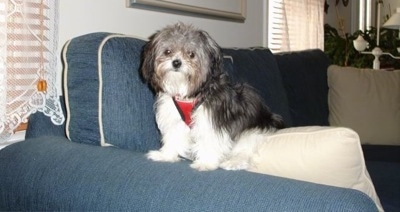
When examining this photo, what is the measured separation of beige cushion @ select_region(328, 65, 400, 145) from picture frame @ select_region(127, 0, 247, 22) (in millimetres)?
743

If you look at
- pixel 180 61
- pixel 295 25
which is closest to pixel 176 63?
pixel 180 61

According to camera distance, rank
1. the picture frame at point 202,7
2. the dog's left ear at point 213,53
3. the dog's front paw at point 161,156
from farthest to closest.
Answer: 1. the picture frame at point 202,7
2. the dog's left ear at point 213,53
3. the dog's front paw at point 161,156

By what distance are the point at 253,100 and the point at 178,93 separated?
0.35 m

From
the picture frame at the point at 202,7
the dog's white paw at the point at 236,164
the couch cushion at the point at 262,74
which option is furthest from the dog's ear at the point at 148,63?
the picture frame at the point at 202,7

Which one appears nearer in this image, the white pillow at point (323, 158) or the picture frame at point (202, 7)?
the white pillow at point (323, 158)

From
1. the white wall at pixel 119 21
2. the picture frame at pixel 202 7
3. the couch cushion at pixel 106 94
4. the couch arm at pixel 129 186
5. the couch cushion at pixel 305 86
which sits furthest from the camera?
the couch cushion at pixel 305 86

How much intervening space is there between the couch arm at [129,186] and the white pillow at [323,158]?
Result: 18cm

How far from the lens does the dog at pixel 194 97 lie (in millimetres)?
1593

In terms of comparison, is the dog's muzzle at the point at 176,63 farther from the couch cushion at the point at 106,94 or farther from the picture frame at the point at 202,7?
the picture frame at the point at 202,7

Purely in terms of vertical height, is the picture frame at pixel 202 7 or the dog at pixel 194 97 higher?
the picture frame at pixel 202 7

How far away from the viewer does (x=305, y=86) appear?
9.25 feet

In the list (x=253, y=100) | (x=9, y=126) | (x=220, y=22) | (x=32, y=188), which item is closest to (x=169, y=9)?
(x=220, y=22)

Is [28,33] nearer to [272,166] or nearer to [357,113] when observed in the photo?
[272,166]

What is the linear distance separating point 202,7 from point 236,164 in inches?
58.6
